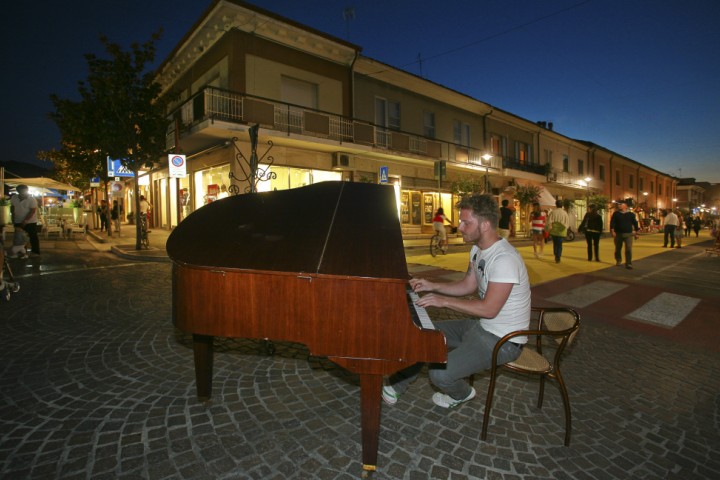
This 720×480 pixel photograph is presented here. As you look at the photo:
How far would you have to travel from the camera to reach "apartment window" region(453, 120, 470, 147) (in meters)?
21.3

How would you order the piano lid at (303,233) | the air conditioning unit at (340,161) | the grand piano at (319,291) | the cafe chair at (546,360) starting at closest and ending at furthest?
1. the grand piano at (319,291)
2. the piano lid at (303,233)
3. the cafe chair at (546,360)
4. the air conditioning unit at (340,161)

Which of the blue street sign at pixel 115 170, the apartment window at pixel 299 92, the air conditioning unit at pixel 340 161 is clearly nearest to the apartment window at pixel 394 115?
the air conditioning unit at pixel 340 161

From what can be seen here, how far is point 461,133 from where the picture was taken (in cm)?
2177

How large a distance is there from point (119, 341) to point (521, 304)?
428 cm

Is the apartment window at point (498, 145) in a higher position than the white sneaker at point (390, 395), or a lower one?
higher

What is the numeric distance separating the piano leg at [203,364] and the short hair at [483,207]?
217cm

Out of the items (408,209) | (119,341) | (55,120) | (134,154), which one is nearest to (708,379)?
(119,341)

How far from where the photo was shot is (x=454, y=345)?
9.37 feet

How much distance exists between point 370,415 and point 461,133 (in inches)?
866

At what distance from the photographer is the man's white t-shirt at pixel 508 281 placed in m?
2.35

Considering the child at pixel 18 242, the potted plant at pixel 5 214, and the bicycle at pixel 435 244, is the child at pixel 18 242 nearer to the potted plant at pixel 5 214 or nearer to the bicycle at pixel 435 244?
the potted plant at pixel 5 214

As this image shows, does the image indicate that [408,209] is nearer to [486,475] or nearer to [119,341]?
[119,341]

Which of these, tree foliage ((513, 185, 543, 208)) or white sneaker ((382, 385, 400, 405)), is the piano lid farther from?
tree foliage ((513, 185, 543, 208))

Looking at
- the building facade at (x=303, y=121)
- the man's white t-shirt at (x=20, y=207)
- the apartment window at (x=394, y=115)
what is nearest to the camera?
the man's white t-shirt at (x=20, y=207)
